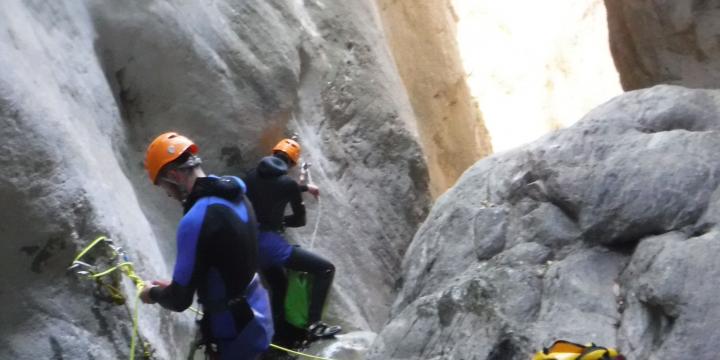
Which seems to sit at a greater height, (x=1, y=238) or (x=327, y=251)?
(x=1, y=238)

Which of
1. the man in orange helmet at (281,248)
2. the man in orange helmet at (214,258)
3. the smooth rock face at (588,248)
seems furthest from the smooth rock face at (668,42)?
the man in orange helmet at (214,258)

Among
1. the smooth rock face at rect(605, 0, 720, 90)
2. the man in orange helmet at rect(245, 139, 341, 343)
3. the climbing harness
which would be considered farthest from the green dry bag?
the smooth rock face at rect(605, 0, 720, 90)

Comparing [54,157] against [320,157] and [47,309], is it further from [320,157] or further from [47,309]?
[320,157]

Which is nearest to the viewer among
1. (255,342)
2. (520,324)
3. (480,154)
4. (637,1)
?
(255,342)

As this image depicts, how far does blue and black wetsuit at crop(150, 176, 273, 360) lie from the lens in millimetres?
4480

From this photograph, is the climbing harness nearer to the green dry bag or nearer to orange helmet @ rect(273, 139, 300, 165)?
the green dry bag

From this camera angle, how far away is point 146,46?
7344 millimetres

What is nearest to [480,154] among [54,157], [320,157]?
[320,157]

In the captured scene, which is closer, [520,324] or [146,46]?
[520,324]

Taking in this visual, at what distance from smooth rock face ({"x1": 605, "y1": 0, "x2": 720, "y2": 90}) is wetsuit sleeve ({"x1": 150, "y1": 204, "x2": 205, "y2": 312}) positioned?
4588 mm

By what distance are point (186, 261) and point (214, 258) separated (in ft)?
0.47

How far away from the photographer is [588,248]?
5.85m

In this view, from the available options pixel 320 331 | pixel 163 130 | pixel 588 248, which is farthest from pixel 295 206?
pixel 588 248

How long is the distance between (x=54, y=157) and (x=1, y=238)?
0.55 metres
